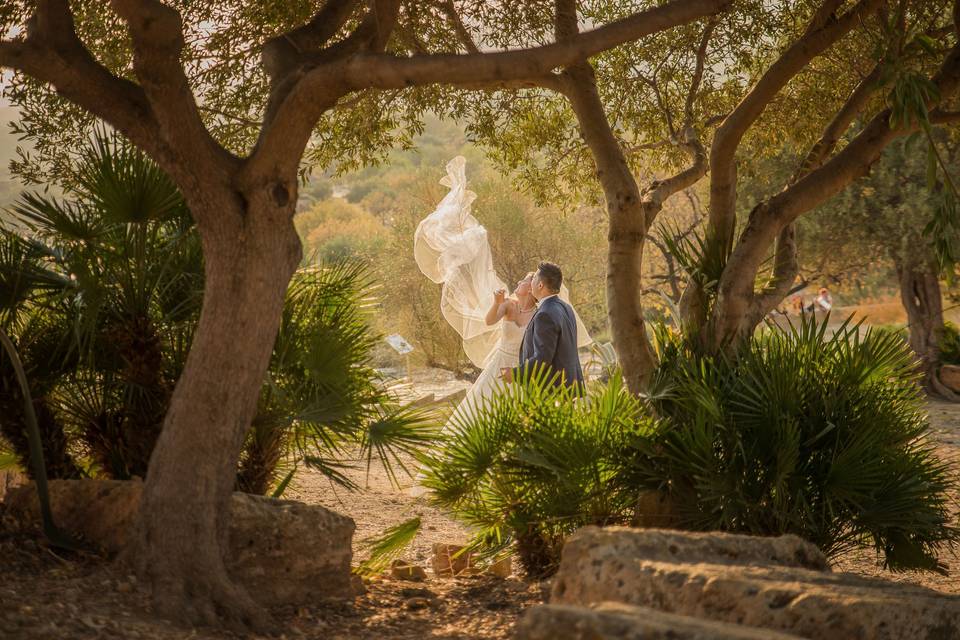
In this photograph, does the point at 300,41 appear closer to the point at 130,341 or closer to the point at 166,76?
the point at 166,76

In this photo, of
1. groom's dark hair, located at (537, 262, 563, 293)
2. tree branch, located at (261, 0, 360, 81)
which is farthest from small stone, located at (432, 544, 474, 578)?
tree branch, located at (261, 0, 360, 81)

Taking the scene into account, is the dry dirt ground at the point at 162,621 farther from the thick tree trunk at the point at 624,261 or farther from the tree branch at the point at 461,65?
the tree branch at the point at 461,65

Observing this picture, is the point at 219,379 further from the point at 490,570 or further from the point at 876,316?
the point at 876,316

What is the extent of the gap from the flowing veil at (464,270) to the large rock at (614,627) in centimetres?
823

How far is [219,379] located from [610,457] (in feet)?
7.66

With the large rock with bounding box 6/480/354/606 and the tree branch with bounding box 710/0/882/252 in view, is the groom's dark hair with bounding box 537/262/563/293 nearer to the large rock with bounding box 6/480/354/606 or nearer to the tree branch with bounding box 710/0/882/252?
the tree branch with bounding box 710/0/882/252

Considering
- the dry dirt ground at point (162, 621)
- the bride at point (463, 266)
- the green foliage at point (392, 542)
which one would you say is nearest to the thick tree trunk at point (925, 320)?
the bride at point (463, 266)

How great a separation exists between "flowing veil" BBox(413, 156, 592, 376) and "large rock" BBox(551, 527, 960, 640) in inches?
272

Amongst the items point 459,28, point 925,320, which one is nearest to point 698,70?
point 459,28

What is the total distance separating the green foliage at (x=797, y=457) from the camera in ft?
17.9

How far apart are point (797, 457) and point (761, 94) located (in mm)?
2506

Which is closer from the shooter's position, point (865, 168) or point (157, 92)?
point (157, 92)

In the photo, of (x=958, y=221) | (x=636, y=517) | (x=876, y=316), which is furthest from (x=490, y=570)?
(x=876, y=316)

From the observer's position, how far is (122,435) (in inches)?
233
